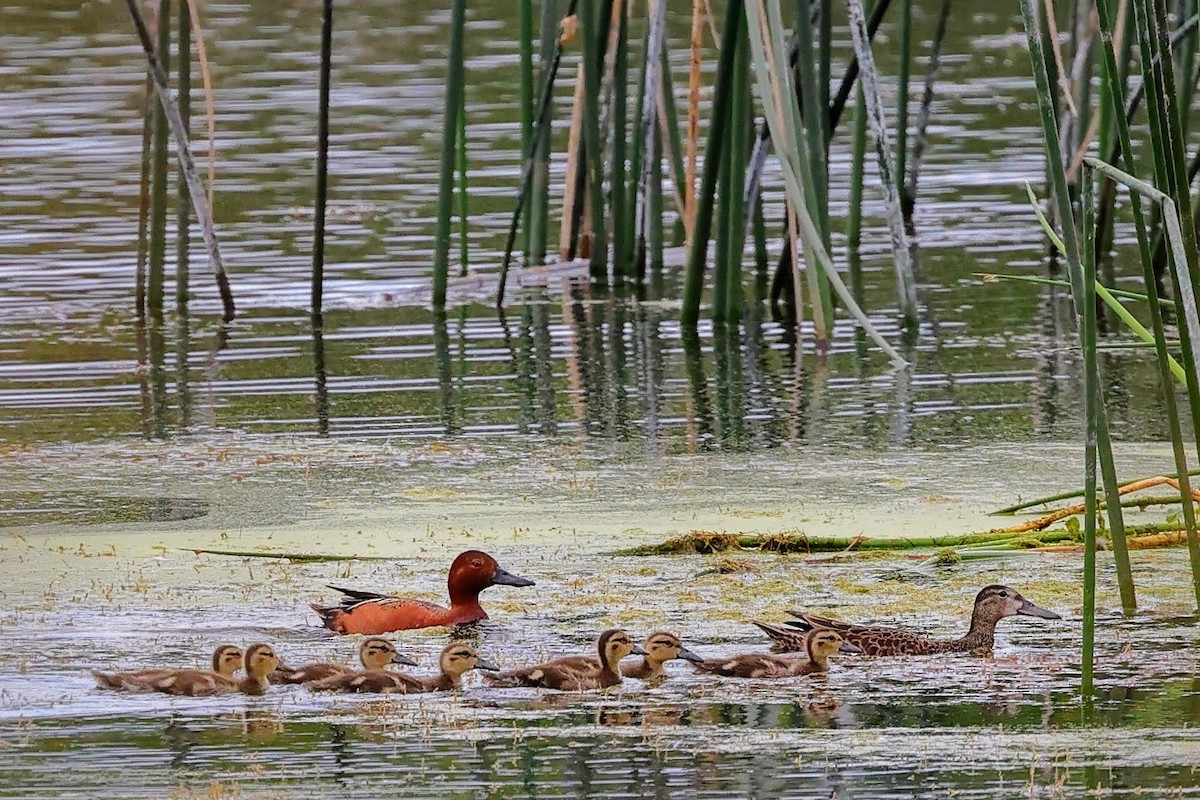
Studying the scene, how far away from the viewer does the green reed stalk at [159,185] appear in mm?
10352

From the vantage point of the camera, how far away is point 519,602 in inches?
247

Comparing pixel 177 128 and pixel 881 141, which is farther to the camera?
pixel 881 141

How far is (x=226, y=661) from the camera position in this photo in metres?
5.34

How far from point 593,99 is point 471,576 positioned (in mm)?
5533

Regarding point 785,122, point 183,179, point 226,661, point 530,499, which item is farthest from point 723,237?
point 226,661

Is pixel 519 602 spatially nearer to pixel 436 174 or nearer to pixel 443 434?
pixel 443 434

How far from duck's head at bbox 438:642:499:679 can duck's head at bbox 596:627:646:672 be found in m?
0.25

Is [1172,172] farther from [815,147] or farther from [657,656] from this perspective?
[815,147]

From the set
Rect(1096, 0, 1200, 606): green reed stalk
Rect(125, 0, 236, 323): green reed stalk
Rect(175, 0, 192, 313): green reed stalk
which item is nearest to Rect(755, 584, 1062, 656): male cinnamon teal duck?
Rect(1096, 0, 1200, 606): green reed stalk

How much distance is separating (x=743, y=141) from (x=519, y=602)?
4182mm

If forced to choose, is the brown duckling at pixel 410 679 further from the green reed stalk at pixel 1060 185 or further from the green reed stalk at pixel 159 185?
the green reed stalk at pixel 159 185

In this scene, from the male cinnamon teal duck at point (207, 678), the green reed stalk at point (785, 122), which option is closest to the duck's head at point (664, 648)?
the male cinnamon teal duck at point (207, 678)

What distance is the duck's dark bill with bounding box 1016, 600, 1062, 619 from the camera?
5.69 meters

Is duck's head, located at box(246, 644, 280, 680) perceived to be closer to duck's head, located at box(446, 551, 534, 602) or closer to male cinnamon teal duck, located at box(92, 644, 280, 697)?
male cinnamon teal duck, located at box(92, 644, 280, 697)
